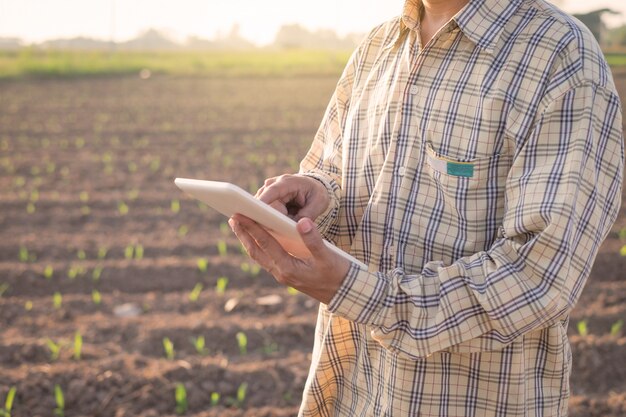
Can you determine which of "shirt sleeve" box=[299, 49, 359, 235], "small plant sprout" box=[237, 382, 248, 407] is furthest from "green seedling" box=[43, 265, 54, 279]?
"shirt sleeve" box=[299, 49, 359, 235]

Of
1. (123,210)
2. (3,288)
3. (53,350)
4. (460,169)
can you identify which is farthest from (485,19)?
(123,210)

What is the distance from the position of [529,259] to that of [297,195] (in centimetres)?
59

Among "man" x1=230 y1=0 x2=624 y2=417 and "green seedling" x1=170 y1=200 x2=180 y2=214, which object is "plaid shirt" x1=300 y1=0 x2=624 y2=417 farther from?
"green seedling" x1=170 y1=200 x2=180 y2=214

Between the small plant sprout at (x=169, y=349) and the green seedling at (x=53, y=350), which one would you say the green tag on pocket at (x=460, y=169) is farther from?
→ the green seedling at (x=53, y=350)

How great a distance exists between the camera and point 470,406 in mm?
1525

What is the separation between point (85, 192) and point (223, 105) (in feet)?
32.4

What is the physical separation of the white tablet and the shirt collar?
50cm

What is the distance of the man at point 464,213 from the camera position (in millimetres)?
1328

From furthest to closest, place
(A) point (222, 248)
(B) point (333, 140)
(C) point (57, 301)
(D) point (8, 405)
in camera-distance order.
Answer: (A) point (222, 248)
(C) point (57, 301)
(D) point (8, 405)
(B) point (333, 140)

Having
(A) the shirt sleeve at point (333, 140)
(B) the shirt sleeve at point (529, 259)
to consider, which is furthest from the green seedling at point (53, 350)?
(B) the shirt sleeve at point (529, 259)

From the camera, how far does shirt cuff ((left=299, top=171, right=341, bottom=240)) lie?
1.69 meters

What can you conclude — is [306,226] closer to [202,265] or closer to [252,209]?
[252,209]

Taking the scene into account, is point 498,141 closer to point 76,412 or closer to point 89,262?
point 76,412

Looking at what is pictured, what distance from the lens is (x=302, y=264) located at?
54.4 inches
